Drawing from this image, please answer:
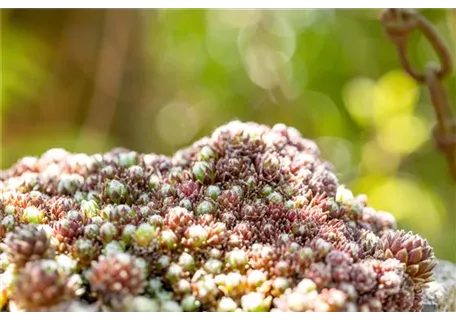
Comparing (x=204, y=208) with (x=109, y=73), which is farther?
(x=109, y=73)

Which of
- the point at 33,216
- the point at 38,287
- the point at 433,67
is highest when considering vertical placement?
the point at 433,67

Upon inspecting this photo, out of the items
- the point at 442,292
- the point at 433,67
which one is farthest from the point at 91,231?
the point at 433,67

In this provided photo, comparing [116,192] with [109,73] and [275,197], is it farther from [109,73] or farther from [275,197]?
[109,73]

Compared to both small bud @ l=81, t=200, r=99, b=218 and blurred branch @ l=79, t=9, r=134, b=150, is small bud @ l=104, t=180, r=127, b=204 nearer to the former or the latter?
small bud @ l=81, t=200, r=99, b=218

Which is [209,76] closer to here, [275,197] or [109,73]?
[109,73]

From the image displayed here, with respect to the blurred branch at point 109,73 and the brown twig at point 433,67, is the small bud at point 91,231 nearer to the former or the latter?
the brown twig at point 433,67

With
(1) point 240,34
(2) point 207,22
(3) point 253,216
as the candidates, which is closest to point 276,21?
(1) point 240,34

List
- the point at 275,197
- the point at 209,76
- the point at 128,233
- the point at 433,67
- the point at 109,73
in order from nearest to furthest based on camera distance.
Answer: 1. the point at 128,233
2. the point at 275,197
3. the point at 433,67
4. the point at 109,73
5. the point at 209,76

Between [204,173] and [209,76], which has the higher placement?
[209,76]

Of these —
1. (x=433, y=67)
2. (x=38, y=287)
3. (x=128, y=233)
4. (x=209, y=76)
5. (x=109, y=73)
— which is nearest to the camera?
(x=38, y=287)
